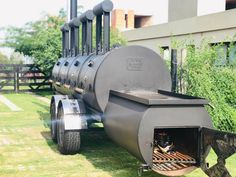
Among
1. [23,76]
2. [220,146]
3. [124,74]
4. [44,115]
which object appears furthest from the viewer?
[23,76]

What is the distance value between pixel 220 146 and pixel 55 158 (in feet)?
11.5

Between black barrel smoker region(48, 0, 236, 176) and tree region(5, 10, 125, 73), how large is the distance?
33.8 feet

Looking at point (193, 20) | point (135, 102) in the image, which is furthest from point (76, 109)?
point (193, 20)

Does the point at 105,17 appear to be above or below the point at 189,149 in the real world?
above

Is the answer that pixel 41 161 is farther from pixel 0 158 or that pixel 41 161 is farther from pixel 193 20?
pixel 193 20

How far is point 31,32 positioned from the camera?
79.1ft

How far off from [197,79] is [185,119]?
4182 mm

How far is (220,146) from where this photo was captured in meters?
4.54

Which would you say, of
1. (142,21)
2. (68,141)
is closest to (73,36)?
(68,141)

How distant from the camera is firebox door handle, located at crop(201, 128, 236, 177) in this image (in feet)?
14.3

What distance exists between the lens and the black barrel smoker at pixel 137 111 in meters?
4.94

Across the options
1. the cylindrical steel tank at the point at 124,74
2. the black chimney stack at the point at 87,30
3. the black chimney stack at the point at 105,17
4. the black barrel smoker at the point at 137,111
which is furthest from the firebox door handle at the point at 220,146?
the black chimney stack at the point at 87,30

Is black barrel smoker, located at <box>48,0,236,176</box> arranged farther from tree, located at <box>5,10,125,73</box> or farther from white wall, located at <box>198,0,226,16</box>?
white wall, located at <box>198,0,226,16</box>

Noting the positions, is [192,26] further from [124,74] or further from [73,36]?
[124,74]
